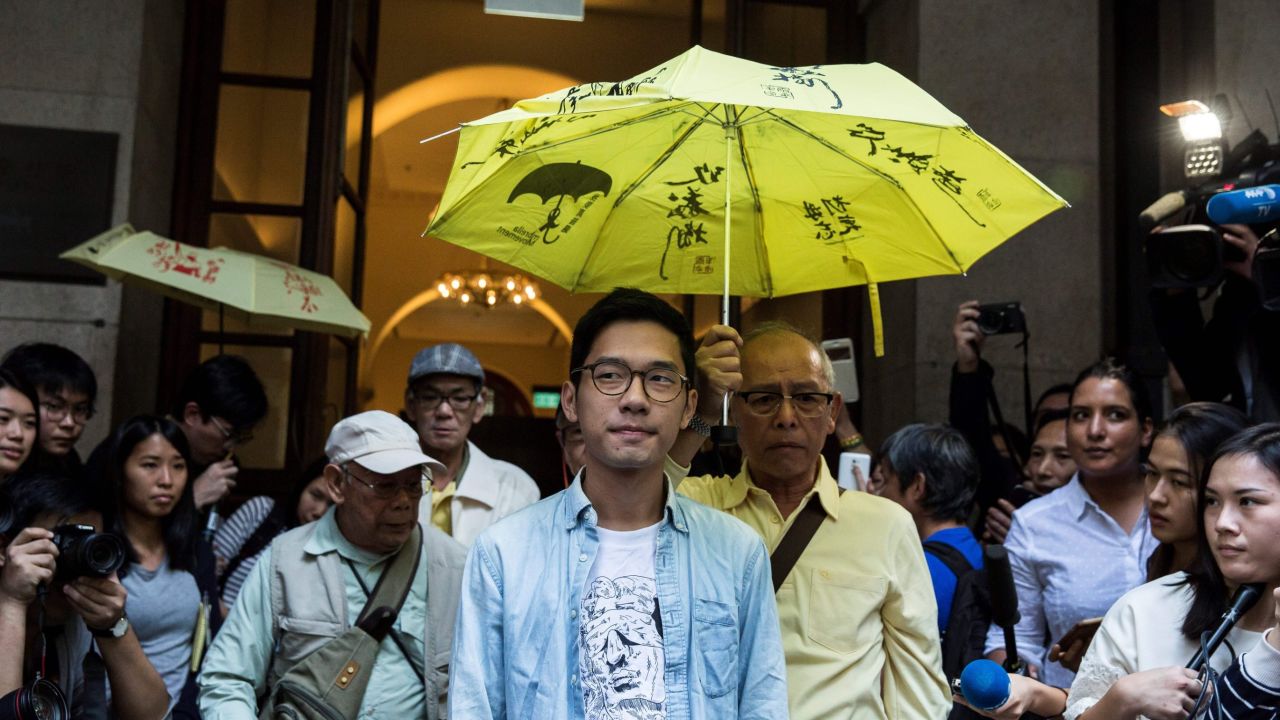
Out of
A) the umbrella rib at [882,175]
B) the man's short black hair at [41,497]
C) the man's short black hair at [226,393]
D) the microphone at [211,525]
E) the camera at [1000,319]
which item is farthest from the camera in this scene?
the camera at [1000,319]

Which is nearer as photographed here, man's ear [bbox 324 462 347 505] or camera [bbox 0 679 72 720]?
camera [bbox 0 679 72 720]

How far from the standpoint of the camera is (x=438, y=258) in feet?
64.8

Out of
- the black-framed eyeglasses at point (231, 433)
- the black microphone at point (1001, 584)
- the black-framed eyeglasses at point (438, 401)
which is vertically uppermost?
the black-framed eyeglasses at point (438, 401)

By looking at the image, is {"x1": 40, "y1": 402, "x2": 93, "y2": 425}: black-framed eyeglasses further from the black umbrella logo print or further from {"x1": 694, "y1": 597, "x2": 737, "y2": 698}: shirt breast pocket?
{"x1": 694, "y1": 597, "x2": 737, "y2": 698}: shirt breast pocket

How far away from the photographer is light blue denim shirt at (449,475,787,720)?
8.68ft

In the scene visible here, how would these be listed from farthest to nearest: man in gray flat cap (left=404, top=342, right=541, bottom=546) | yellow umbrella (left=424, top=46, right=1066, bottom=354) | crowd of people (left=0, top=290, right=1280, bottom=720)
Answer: man in gray flat cap (left=404, top=342, right=541, bottom=546) < yellow umbrella (left=424, top=46, right=1066, bottom=354) < crowd of people (left=0, top=290, right=1280, bottom=720)

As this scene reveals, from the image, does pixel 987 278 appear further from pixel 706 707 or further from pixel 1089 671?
pixel 706 707

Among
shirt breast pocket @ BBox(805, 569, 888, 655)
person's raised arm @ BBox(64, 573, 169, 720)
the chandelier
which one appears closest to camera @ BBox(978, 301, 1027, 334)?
shirt breast pocket @ BBox(805, 569, 888, 655)

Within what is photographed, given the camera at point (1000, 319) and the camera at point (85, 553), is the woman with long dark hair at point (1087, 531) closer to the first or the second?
the camera at point (1000, 319)

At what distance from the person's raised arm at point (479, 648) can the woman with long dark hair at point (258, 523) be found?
265 cm

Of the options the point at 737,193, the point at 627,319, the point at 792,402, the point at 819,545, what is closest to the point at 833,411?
the point at 792,402

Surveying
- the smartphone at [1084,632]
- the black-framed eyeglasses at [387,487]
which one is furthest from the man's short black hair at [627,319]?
the smartphone at [1084,632]

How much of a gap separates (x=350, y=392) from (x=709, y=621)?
19.3 ft

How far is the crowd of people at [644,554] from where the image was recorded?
274cm
